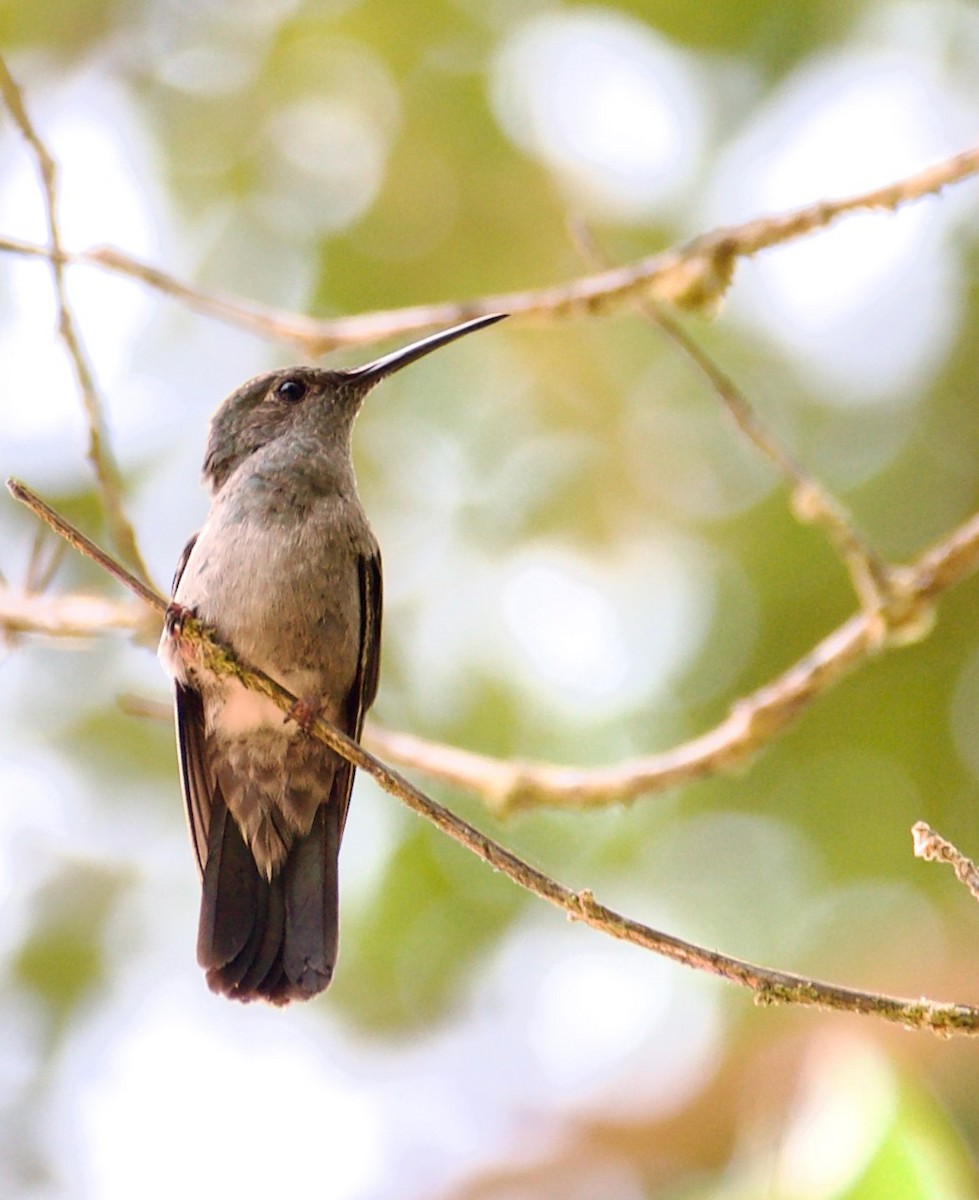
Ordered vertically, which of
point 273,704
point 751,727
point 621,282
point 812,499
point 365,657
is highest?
point 621,282

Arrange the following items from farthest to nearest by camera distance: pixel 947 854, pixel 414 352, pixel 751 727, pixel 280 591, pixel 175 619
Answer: pixel 414 352, pixel 751 727, pixel 280 591, pixel 175 619, pixel 947 854

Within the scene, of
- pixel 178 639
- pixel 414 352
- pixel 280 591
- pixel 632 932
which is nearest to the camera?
pixel 632 932

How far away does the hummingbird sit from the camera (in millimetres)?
3996

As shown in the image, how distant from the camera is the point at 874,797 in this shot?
6.09 m

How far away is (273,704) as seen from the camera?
13.4 ft

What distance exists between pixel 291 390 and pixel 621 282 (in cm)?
114

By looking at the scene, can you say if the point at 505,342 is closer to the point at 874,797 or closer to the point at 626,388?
the point at 626,388

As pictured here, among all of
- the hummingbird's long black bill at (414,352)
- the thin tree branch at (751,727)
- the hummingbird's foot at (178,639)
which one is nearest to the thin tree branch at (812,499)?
the thin tree branch at (751,727)

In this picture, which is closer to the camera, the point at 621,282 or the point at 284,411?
the point at 621,282

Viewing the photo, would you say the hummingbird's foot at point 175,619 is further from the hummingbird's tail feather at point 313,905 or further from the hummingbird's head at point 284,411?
the hummingbird's head at point 284,411

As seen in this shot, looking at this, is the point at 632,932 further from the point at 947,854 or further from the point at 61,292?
the point at 61,292

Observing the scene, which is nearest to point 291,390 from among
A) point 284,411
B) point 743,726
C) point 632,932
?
point 284,411

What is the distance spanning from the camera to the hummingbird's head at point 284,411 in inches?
186

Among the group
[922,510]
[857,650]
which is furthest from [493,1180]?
[922,510]
